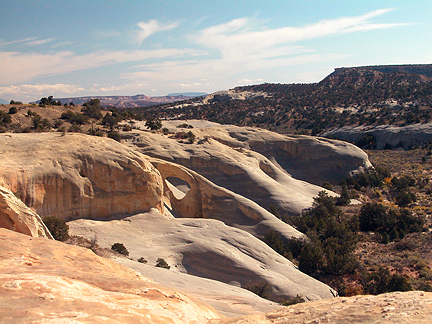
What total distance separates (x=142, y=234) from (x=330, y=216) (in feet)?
46.4

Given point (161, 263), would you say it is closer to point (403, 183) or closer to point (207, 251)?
point (207, 251)

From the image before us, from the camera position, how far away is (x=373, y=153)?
51562 millimetres

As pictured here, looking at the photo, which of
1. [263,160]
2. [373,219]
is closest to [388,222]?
[373,219]

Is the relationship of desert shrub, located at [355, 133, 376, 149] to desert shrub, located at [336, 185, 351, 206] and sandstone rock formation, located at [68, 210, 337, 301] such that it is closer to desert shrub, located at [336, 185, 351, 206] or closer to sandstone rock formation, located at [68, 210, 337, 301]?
desert shrub, located at [336, 185, 351, 206]

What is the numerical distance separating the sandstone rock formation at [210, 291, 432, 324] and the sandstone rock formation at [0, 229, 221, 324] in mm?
1008

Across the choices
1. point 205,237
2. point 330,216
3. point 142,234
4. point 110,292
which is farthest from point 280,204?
point 110,292

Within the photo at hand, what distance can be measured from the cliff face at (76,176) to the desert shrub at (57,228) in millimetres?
1466

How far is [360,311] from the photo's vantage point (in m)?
5.41

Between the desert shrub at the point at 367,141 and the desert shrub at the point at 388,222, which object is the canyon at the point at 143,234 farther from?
the desert shrub at the point at 367,141

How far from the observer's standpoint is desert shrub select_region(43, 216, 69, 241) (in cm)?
1230

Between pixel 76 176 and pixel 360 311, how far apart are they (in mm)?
12958

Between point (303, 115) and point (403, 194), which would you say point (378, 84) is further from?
point (403, 194)

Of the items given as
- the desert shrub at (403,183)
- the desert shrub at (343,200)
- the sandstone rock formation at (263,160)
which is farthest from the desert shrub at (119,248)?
the desert shrub at (403,183)

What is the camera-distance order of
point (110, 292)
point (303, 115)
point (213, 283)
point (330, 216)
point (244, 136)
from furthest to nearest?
point (303, 115), point (244, 136), point (330, 216), point (213, 283), point (110, 292)
